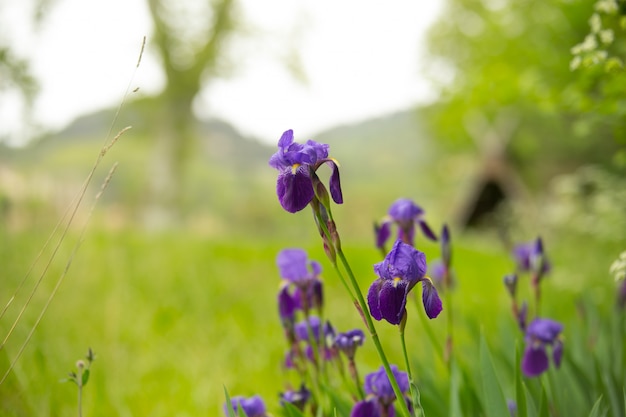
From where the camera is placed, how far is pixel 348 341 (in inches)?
55.1

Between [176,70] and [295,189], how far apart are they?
57.5 ft

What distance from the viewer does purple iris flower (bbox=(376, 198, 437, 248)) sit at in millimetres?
1700

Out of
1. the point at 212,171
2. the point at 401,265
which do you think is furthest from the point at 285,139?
the point at 212,171

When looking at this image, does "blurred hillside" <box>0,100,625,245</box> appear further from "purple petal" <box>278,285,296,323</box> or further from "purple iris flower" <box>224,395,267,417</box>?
"purple iris flower" <box>224,395,267,417</box>

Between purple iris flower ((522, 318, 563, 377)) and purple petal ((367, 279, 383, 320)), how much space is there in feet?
2.64

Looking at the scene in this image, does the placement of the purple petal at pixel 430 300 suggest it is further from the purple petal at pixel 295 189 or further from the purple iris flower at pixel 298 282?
the purple iris flower at pixel 298 282

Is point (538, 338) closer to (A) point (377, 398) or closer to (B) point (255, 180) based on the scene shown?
(A) point (377, 398)

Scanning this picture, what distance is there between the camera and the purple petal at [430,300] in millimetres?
1035

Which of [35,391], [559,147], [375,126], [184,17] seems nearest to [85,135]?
[375,126]

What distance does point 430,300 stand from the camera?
3.44 ft

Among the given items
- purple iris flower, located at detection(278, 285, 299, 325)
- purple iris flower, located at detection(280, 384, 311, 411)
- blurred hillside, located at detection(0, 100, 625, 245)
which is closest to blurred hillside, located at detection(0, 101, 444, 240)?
blurred hillside, located at detection(0, 100, 625, 245)

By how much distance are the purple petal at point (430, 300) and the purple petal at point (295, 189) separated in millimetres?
286

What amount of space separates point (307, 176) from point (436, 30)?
20.6m

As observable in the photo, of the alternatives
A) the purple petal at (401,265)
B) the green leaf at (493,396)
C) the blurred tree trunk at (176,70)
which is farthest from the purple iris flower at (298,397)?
the blurred tree trunk at (176,70)
